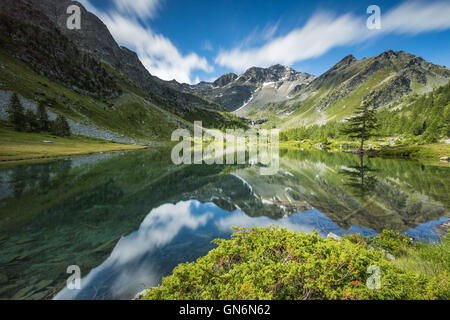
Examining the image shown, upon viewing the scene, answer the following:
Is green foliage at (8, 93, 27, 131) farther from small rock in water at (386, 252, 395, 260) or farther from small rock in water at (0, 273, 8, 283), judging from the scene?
small rock in water at (386, 252, 395, 260)

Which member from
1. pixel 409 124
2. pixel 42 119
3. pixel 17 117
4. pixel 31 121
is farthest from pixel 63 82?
Result: pixel 409 124

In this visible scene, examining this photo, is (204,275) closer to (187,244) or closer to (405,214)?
(187,244)

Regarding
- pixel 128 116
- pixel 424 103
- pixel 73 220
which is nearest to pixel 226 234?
pixel 73 220

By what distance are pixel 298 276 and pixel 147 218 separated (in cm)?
1286

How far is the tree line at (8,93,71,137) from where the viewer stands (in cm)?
6819

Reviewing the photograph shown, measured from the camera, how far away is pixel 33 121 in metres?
71.8

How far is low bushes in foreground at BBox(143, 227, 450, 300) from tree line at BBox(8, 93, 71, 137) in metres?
99.9

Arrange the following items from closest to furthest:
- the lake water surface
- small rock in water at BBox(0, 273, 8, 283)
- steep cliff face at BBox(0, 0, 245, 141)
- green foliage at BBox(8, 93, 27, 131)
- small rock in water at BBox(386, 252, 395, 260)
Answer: small rock in water at BBox(0, 273, 8, 283) → small rock in water at BBox(386, 252, 395, 260) → the lake water surface → green foliage at BBox(8, 93, 27, 131) → steep cliff face at BBox(0, 0, 245, 141)

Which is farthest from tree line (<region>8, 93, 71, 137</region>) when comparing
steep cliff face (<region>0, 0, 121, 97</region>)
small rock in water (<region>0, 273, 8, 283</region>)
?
small rock in water (<region>0, 273, 8, 283</region>)

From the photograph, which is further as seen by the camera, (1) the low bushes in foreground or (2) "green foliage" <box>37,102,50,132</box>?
(2) "green foliage" <box>37,102,50,132</box>

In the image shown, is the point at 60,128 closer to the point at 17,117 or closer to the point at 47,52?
the point at 17,117

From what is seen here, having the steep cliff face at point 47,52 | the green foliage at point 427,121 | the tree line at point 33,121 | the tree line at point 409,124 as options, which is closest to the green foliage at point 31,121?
the tree line at point 33,121

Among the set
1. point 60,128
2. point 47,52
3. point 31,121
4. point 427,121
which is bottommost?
point 60,128
